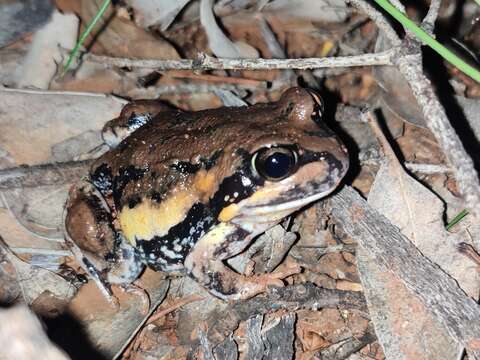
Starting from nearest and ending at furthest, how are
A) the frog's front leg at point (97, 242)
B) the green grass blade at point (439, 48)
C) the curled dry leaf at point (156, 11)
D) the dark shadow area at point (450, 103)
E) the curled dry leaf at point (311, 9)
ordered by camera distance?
the green grass blade at point (439, 48) → the frog's front leg at point (97, 242) → the dark shadow area at point (450, 103) → the curled dry leaf at point (156, 11) → the curled dry leaf at point (311, 9)

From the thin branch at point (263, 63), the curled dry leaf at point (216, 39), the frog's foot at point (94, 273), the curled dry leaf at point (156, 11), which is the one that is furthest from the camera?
the curled dry leaf at point (156, 11)

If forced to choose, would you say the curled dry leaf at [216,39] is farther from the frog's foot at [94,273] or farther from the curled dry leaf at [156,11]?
the frog's foot at [94,273]

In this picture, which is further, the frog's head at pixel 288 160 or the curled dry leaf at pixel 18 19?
the curled dry leaf at pixel 18 19

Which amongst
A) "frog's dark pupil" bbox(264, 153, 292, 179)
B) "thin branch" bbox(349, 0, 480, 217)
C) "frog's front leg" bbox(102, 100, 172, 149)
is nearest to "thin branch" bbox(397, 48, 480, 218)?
"thin branch" bbox(349, 0, 480, 217)

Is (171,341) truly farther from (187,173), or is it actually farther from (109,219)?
(187,173)

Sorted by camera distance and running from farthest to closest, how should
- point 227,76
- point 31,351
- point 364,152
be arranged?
point 227,76
point 364,152
point 31,351

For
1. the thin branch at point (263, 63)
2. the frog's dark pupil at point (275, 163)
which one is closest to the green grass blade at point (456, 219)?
the thin branch at point (263, 63)

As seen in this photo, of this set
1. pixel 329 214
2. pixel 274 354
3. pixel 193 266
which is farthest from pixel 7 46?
pixel 274 354
